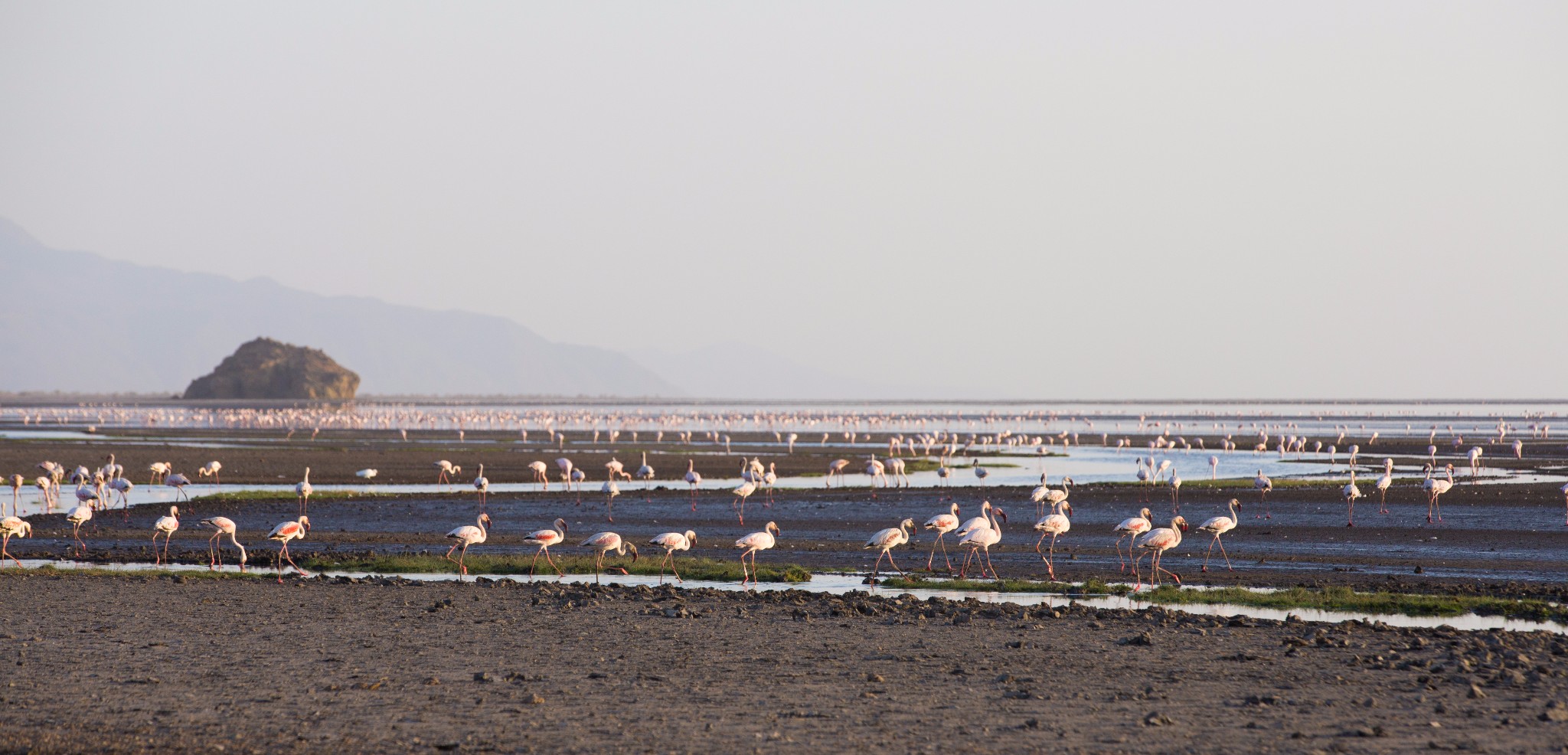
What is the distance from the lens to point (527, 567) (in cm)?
2025

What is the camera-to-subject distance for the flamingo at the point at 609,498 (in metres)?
29.6

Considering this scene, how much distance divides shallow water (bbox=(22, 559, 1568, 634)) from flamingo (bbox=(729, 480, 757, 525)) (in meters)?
8.49

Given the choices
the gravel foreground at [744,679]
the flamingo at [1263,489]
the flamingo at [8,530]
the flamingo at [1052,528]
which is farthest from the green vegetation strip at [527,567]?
the flamingo at [1263,489]

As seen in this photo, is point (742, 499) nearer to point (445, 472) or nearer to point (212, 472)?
point (445, 472)

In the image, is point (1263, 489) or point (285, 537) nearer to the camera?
point (285, 537)

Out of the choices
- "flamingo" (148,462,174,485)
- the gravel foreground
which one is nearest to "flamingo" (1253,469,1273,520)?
the gravel foreground

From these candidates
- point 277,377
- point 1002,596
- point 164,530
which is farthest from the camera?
point 277,377

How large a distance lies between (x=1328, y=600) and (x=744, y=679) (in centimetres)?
826

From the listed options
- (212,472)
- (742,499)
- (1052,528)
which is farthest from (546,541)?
(212,472)

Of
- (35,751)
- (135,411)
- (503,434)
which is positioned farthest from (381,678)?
(135,411)

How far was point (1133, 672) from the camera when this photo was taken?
11.8 meters

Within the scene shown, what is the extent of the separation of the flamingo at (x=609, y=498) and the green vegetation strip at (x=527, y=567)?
7845 millimetres

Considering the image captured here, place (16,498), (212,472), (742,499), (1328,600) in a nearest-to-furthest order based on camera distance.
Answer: (1328,600) → (16,498) → (742,499) → (212,472)

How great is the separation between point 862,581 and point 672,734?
934 cm
